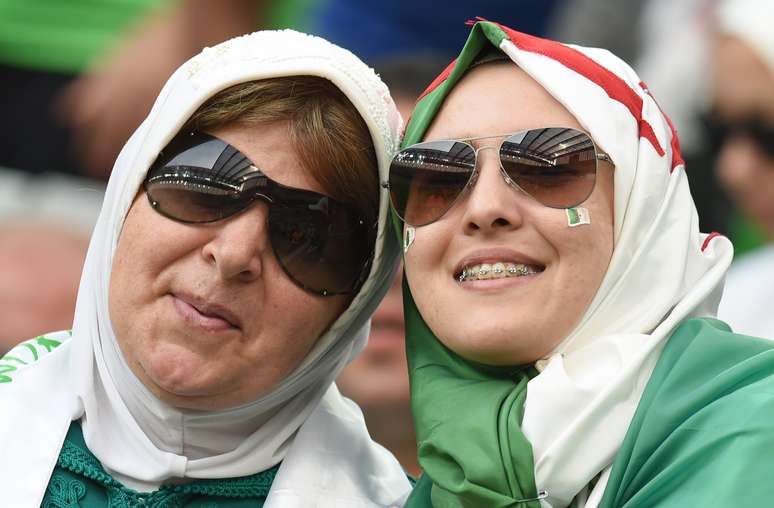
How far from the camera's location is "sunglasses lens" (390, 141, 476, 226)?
2902 millimetres

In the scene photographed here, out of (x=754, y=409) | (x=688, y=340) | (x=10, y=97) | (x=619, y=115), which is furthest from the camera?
(x=10, y=97)

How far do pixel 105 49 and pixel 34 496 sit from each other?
3.07 meters

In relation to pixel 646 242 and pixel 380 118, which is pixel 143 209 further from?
pixel 646 242

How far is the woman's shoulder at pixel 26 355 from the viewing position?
3.23 meters

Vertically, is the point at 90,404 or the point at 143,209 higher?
the point at 143,209

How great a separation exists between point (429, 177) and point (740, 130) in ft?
10.2

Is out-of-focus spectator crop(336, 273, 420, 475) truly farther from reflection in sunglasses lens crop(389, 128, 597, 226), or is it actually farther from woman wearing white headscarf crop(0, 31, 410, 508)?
reflection in sunglasses lens crop(389, 128, 597, 226)

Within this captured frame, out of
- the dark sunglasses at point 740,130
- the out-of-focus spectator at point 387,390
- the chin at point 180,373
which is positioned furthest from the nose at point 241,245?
the dark sunglasses at point 740,130

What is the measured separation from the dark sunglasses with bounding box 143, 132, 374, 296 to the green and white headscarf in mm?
223

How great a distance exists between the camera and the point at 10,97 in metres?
5.57

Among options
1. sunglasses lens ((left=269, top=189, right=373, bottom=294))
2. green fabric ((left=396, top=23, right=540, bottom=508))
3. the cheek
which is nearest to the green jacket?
green fabric ((left=396, top=23, right=540, bottom=508))

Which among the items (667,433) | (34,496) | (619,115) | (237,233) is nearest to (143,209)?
(237,233)

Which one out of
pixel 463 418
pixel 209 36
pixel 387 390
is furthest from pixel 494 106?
pixel 209 36

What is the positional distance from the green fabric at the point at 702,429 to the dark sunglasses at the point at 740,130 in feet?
9.86
